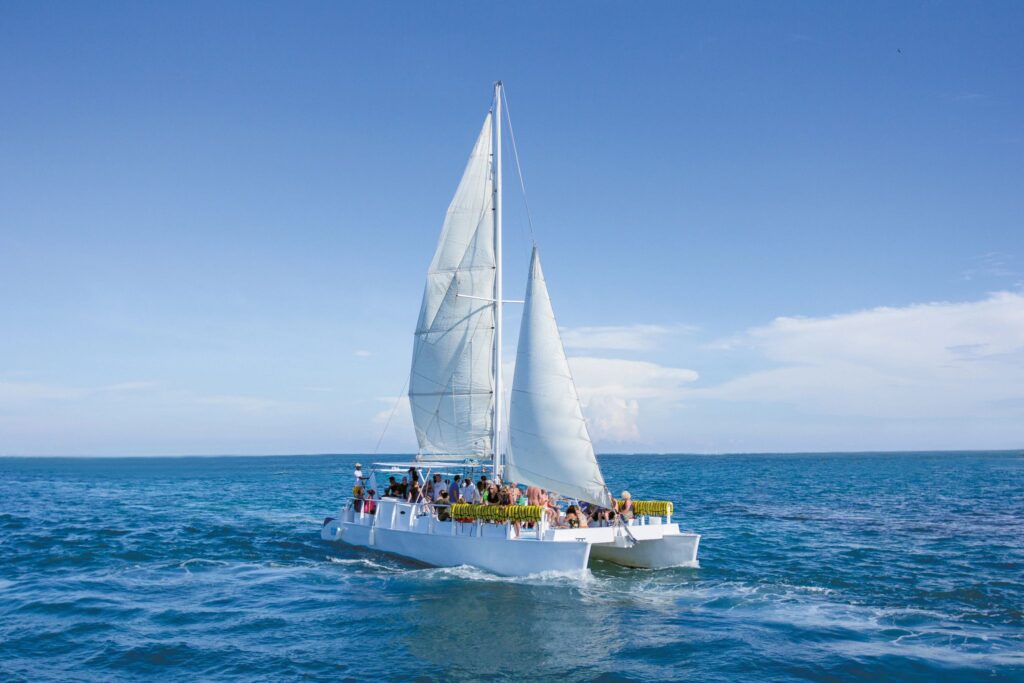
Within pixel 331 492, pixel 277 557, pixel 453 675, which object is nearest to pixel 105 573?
pixel 277 557

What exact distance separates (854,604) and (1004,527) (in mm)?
21961

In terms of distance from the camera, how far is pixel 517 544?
2205 cm

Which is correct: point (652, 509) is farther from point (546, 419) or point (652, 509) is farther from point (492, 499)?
point (492, 499)

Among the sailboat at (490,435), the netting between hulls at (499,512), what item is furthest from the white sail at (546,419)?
the netting between hulls at (499,512)

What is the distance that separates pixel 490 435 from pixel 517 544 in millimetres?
6364

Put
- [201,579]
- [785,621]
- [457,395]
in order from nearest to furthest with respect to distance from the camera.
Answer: [785,621], [201,579], [457,395]

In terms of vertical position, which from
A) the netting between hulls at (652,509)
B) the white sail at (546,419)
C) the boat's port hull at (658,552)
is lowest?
the boat's port hull at (658,552)

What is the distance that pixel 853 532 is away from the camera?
35000 mm

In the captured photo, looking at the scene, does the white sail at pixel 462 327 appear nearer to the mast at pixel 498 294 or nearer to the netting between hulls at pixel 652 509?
the mast at pixel 498 294

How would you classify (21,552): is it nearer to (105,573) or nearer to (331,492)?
(105,573)

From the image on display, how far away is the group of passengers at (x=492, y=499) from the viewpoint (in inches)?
933

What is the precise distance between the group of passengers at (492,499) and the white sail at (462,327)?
1498mm

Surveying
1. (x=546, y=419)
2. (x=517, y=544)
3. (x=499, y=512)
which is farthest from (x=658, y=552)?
(x=546, y=419)

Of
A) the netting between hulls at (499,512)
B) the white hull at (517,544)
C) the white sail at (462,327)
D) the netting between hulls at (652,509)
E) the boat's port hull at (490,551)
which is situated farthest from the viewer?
the white sail at (462,327)
